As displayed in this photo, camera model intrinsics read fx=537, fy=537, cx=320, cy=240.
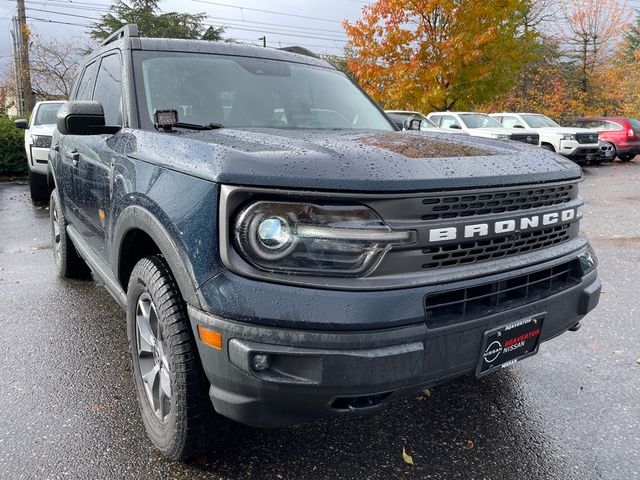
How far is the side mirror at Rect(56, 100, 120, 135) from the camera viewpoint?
8.95ft

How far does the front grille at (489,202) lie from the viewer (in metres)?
1.90

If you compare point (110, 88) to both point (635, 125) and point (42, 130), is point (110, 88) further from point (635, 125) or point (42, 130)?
point (635, 125)

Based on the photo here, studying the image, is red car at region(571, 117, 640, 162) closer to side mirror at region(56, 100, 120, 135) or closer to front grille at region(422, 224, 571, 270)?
front grille at region(422, 224, 571, 270)

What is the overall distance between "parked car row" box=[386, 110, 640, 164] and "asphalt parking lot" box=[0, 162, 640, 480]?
1137 cm

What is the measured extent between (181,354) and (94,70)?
2.91 metres

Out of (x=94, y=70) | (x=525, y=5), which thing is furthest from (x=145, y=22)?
(x=94, y=70)

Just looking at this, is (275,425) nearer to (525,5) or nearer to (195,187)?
(195,187)

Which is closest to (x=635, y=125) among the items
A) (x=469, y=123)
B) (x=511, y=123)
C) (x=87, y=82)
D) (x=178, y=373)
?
(x=511, y=123)

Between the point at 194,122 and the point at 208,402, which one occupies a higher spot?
the point at 194,122

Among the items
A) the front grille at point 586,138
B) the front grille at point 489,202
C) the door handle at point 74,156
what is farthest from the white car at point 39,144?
the front grille at point 586,138

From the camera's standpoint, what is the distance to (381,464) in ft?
7.75

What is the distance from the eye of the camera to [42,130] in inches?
389

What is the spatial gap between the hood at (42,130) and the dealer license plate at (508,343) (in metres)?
9.62

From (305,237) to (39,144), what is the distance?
9394 mm
